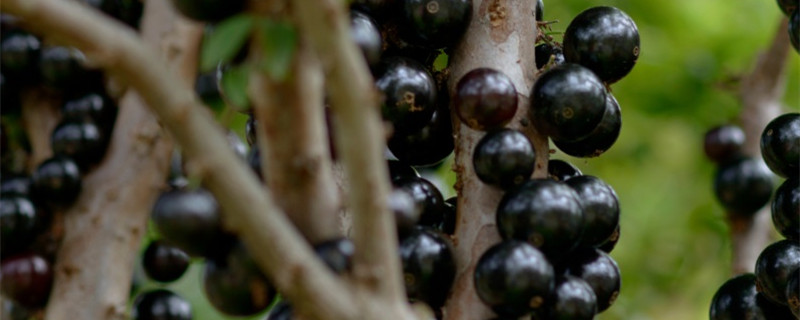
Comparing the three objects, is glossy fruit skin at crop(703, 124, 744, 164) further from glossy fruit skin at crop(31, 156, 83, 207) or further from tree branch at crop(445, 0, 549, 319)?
glossy fruit skin at crop(31, 156, 83, 207)

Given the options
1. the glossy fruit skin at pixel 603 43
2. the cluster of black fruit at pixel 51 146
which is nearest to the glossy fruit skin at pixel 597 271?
the glossy fruit skin at pixel 603 43

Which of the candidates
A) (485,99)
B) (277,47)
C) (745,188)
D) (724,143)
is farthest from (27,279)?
(724,143)

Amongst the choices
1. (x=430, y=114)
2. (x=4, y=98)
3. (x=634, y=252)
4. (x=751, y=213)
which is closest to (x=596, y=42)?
(x=430, y=114)

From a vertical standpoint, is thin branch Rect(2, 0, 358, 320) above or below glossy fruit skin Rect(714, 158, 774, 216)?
above

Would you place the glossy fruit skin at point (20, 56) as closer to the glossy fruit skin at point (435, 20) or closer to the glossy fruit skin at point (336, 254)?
the glossy fruit skin at point (435, 20)

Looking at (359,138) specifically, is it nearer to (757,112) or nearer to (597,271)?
(597,271)

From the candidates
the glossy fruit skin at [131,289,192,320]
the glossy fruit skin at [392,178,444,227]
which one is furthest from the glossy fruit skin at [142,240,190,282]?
the glossy fruit skin at [392,178,444,227]

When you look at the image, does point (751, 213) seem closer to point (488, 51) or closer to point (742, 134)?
point (742, 134)
